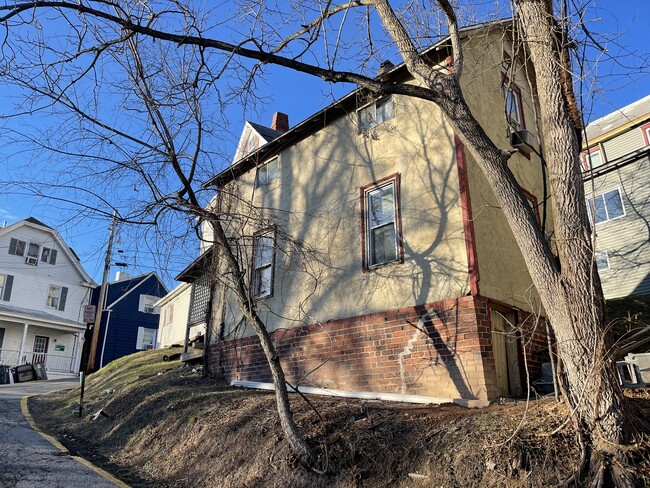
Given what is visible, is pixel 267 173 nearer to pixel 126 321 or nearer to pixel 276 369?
pixel 276 369

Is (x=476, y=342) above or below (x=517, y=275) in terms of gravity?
below

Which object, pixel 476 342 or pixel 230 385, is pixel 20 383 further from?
pixel 476 342

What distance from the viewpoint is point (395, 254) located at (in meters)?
8.64

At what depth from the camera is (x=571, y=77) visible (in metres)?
5.59

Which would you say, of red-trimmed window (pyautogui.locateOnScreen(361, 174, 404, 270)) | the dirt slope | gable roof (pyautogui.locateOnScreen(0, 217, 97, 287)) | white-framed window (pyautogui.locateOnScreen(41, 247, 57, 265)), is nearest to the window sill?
red-trimmed window (pyautogui.locateOnScreen(361, 174, 404, 270))

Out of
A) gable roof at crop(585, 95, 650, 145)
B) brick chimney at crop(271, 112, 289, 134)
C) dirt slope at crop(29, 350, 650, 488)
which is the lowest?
dirt slope at crop(29, 350, 650, 488)

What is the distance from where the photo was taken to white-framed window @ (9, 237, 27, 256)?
27.6 meters

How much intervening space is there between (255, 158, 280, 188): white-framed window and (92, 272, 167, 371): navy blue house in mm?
21323

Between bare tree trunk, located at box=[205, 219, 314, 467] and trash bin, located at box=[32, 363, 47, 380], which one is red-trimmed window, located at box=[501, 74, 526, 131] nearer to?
bare tree trunk, located at box=[205, 219, 314, 467]

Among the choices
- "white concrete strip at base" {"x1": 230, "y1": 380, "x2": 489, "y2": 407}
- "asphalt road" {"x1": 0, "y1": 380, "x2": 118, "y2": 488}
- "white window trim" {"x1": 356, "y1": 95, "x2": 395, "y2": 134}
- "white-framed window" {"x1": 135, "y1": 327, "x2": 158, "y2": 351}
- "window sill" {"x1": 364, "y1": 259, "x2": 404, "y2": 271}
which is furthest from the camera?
"white-framed window" {"x1": 135, "y1": 327, "x2": 158, "y2": 351}

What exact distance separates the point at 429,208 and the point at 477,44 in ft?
12.0

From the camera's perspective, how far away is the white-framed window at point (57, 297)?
29.1 m

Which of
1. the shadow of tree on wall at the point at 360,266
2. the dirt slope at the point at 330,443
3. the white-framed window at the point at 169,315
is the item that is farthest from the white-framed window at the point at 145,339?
the shadow of tree on wall at the point at 360,266

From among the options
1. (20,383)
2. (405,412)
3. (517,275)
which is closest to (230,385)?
(405,412)
